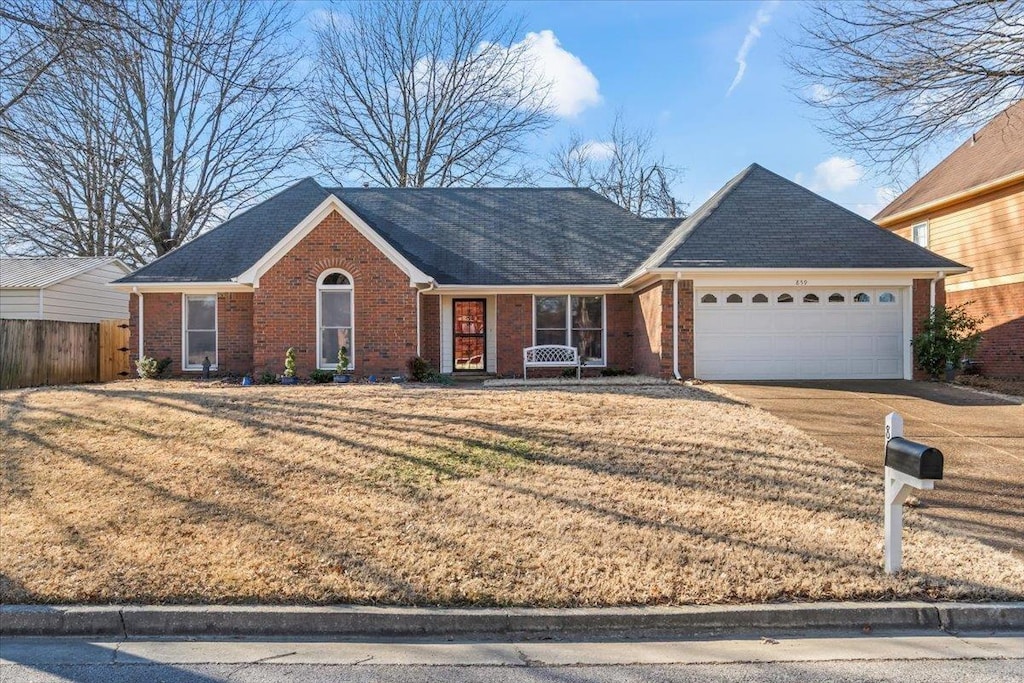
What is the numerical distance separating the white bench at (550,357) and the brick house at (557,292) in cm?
38

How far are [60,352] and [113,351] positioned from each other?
84.5 inches

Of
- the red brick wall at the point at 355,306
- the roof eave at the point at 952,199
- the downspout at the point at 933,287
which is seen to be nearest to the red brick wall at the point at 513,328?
the red brick wall at the point at 355,306

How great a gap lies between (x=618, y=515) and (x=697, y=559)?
1.00 meters

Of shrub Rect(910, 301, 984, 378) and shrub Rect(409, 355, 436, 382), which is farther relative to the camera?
shrub Rect(409, 355, 436, 382)

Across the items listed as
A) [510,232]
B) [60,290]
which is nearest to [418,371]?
[510,232]

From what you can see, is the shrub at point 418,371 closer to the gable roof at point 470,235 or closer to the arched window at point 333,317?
the arched window at point 333,317

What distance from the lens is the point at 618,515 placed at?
20.2ft

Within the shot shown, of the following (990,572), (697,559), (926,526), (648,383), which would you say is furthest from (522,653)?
(648,383)

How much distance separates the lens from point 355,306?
1569 centimetres

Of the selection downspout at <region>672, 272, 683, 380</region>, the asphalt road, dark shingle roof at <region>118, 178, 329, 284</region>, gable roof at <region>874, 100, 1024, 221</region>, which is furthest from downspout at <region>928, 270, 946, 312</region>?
dark shingle roof at <region>118, 178, 329, 284</region>

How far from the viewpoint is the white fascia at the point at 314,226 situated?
Result: 15.4m

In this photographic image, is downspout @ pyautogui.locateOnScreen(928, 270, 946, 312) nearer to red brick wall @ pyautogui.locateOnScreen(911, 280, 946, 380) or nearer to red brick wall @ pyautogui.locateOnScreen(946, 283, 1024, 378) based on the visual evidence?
red brick wall @ pyautogui.locateOnScreen(911, 280, 946, 380)

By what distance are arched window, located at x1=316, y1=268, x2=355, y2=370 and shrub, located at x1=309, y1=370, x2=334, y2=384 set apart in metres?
0.48

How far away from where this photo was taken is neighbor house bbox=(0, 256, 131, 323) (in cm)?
2067
